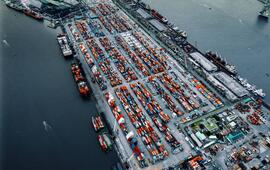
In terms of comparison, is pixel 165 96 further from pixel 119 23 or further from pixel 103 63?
pixel 119 23

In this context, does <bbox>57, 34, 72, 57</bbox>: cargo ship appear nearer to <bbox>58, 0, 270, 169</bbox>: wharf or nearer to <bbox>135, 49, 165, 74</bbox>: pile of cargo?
<bbox>58, 0, 270, 169</bbox>: wharf

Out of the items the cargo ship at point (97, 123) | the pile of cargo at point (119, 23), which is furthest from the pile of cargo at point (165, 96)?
the pile of cargo at point (119, 23)

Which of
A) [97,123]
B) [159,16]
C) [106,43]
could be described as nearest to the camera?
[97,123]

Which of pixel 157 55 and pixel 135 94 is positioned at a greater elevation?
pixel 157 55

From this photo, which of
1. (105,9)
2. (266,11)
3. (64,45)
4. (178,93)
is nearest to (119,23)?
(105,9)

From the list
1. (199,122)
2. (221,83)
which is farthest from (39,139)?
(221,83)

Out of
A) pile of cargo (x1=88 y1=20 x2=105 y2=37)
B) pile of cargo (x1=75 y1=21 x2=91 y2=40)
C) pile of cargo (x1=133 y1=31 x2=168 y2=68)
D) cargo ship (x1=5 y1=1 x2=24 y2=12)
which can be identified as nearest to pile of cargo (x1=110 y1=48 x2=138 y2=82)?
pile of cargo (x1=133 y1=31 x2=168 y2=68)

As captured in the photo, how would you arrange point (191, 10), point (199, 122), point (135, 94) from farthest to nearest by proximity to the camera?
point (191, 10)
point (135, 94)
point (199, 122)

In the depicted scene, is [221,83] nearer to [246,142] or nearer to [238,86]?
[238,86]
